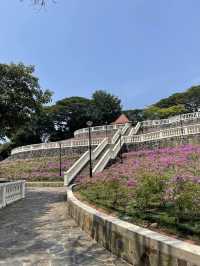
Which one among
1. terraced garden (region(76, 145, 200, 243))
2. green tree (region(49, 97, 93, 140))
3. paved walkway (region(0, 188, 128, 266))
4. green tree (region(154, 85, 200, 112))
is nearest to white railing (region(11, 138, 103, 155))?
paved walkway (region(0, 188, 128, 266))

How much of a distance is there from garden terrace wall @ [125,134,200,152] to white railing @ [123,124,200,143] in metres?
0.29

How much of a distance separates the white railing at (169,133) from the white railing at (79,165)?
3.06 metres

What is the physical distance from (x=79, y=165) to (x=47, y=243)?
21.4 m

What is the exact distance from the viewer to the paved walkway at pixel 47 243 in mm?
5496

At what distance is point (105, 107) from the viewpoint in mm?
78188

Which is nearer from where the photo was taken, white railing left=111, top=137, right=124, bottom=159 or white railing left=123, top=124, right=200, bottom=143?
white railing left=123, top=124, right=200, bottom=143

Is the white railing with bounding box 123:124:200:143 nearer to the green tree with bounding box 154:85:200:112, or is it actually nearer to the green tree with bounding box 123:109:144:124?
the green tree with bounding box 123:109:144:124

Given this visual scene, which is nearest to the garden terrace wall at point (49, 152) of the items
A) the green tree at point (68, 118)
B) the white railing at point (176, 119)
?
the white railing at point (176, 119)

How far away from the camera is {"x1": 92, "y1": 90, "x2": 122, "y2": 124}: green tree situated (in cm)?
7712

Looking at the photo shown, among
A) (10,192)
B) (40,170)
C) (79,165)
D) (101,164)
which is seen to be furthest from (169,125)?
(10,192)

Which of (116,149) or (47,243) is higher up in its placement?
(116,149)

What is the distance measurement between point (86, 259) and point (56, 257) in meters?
0.58

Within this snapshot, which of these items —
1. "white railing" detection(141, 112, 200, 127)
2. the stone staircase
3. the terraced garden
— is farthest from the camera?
"white railing" detection(141, 112, 200, 127)

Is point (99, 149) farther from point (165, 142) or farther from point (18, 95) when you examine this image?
point (18, 95)
